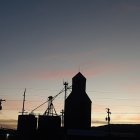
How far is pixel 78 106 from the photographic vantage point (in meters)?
70.4

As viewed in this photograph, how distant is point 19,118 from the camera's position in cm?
6291

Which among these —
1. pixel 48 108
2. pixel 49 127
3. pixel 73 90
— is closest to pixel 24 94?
pixel 48 108

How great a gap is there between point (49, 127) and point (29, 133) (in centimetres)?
447

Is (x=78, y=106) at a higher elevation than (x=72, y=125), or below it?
higher

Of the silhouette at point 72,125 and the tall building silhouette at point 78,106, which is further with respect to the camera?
the tall building silhouette at point 78,106

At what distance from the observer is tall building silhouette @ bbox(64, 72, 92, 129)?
6981cm

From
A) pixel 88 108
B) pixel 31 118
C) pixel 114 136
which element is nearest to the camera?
pixel 114 136

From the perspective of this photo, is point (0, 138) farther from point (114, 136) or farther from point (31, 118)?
point (114, 136)

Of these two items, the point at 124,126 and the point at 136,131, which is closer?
the point at 136,131

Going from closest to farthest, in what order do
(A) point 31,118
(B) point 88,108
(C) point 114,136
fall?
(C) point 114,136
(A) point 31,118
(B) point 88,108

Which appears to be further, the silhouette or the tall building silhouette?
the tall building silhouette

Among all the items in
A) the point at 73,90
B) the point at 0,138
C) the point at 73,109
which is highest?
the point at 73,90

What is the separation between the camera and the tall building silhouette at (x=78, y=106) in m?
69.8

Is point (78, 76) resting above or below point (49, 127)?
above
